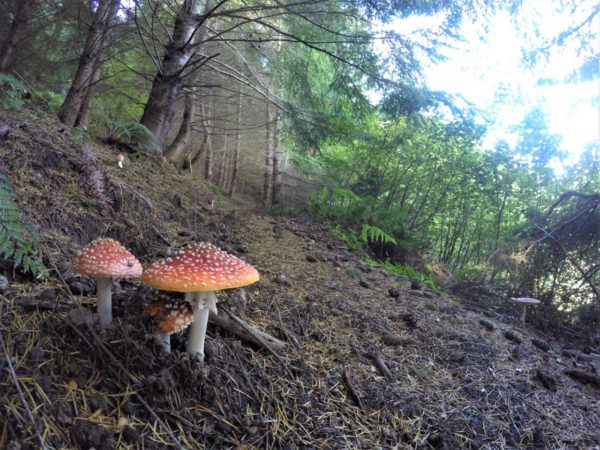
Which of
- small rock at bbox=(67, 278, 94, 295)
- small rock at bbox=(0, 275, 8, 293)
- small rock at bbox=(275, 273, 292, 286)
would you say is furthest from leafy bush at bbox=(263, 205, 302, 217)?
small rock at bbox=(0, 275, 8, 293)

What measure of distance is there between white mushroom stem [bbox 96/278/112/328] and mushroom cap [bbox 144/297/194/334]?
0.24m

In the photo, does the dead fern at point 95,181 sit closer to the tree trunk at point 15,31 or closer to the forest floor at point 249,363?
the forest floor at point 249,363

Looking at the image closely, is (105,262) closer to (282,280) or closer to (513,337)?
(282,280)

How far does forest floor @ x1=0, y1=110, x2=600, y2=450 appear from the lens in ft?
5.05

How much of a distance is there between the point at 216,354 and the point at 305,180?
11.9 m

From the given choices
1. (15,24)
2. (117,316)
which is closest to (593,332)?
(117,316)

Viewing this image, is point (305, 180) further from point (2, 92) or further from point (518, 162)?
point (2, 92)

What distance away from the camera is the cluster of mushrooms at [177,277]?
62.7 inches

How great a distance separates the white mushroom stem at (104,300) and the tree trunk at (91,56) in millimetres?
3921

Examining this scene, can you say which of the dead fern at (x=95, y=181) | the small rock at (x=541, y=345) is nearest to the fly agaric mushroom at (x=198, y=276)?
the dead fern at (x=95, y=181)

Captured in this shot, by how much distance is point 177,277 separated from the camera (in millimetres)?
1578

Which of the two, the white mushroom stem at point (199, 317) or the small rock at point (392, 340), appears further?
the small rock at point (392, 340)

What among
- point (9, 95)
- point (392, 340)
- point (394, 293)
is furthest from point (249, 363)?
point (9, 95)

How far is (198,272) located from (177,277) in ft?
0.29
